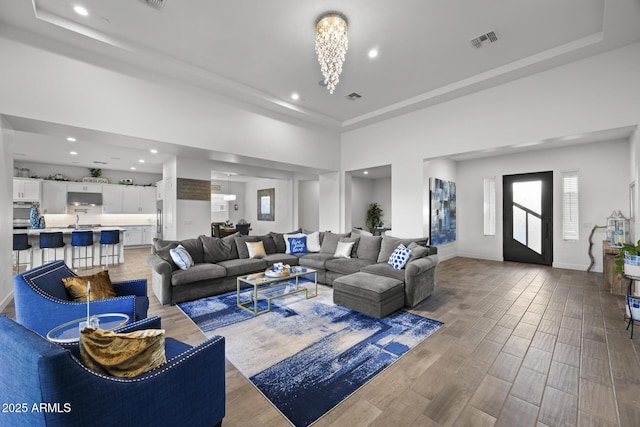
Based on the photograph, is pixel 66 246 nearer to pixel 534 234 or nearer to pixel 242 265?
pixel 242 265

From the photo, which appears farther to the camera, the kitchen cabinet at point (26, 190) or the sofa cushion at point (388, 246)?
the kitchen cabinet at point (26, 190)

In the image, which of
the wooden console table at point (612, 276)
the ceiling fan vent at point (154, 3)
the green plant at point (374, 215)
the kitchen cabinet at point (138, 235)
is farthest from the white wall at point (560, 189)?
the kitchen cabinet at point (138, 235)

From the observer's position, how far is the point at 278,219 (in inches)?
447

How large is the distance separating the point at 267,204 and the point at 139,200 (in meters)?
4.88

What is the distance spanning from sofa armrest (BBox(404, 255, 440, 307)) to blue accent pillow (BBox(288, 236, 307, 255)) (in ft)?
8.67

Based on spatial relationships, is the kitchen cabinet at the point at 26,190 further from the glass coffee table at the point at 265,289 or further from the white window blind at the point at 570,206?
the white window blind at the point at 570,206

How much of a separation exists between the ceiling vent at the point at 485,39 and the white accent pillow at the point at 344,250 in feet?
12.4

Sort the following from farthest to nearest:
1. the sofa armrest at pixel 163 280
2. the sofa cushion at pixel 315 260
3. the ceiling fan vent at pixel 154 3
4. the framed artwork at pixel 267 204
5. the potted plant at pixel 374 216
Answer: the framed artwork at pixel 267 204, the potted plant at pixel 374 216, the sofa cushion at pixel 315 260, the sofa armrest at pixel 163 280, the ceiling fan vent at pixel 154 3

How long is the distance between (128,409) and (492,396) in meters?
2.33

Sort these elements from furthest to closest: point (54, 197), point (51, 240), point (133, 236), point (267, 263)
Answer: point (133, 236) < point (54, 197) < point (51, 240) < point (267, 263)

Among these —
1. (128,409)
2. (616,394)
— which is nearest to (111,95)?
(128,409)

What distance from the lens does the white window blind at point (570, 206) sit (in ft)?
20.2

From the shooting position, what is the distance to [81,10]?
3.27 m

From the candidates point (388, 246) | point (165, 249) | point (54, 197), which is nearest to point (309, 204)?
point (388, 246)
